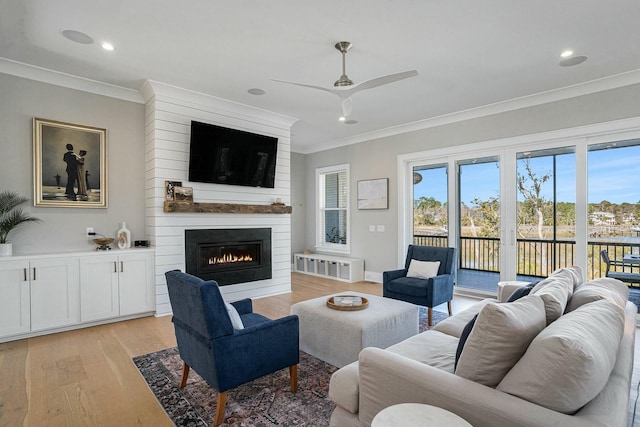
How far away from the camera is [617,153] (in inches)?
160

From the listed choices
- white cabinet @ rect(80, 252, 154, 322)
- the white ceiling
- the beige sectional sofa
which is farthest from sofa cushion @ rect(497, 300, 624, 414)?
white cabinet @ rect(80, 252, 154, 322)

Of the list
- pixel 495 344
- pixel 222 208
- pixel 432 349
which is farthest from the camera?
pixel 222 208

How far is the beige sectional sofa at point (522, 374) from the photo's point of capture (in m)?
1.16

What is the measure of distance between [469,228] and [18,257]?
5735 mm

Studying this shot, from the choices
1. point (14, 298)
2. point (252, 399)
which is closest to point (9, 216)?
point (14, 298)

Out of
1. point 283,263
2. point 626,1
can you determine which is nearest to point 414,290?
point 283,263

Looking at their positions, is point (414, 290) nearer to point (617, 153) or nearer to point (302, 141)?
point (617, 153)

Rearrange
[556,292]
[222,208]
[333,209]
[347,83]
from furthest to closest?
[333,209] < [222,208] < [347,83] < [556,292]

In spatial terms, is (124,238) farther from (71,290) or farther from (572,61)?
(572,61)

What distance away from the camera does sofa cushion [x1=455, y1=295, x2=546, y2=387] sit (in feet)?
4.51

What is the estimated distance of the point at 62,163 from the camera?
3.96 m

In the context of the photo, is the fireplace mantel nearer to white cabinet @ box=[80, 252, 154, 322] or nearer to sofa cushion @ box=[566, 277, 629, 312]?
white cabinet @ box=[80, 252, 154, 322]

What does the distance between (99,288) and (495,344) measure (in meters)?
4.12

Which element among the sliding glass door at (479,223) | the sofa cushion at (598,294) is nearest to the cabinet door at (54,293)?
the sofa cushion at (598,294)
